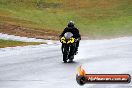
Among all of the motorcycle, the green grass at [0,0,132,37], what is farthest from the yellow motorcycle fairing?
the green grass at [0,0,132,37]

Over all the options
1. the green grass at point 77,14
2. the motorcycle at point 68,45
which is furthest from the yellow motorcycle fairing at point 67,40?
the green grass at point 77,14

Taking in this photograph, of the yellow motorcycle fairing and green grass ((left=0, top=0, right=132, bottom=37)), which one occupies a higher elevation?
the yellow motorcycle fairing

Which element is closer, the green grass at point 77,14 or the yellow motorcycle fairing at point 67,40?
the yellow motorcycle fairing at point 67,40

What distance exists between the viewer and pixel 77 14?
225ft

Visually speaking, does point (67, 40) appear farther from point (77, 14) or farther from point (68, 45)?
point (77, 14)

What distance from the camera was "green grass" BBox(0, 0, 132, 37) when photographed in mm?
58125

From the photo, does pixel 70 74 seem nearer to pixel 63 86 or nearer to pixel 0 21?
pixel 63 86

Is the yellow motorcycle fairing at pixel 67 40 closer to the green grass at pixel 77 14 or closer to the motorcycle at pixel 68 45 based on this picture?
the motorcycle at pixel 68 45

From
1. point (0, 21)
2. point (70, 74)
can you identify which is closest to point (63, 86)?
point (70, 74)

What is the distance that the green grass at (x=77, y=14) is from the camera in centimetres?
5812

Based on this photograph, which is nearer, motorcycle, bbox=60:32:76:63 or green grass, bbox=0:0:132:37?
motorcycle, bbox=60:32:76:63

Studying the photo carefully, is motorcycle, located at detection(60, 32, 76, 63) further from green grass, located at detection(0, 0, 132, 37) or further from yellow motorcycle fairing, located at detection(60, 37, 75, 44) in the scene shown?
green grass, located at detection(0, 0, 132, 37)

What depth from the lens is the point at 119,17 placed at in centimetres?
6731

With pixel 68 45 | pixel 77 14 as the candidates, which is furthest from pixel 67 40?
pixel 77 14
